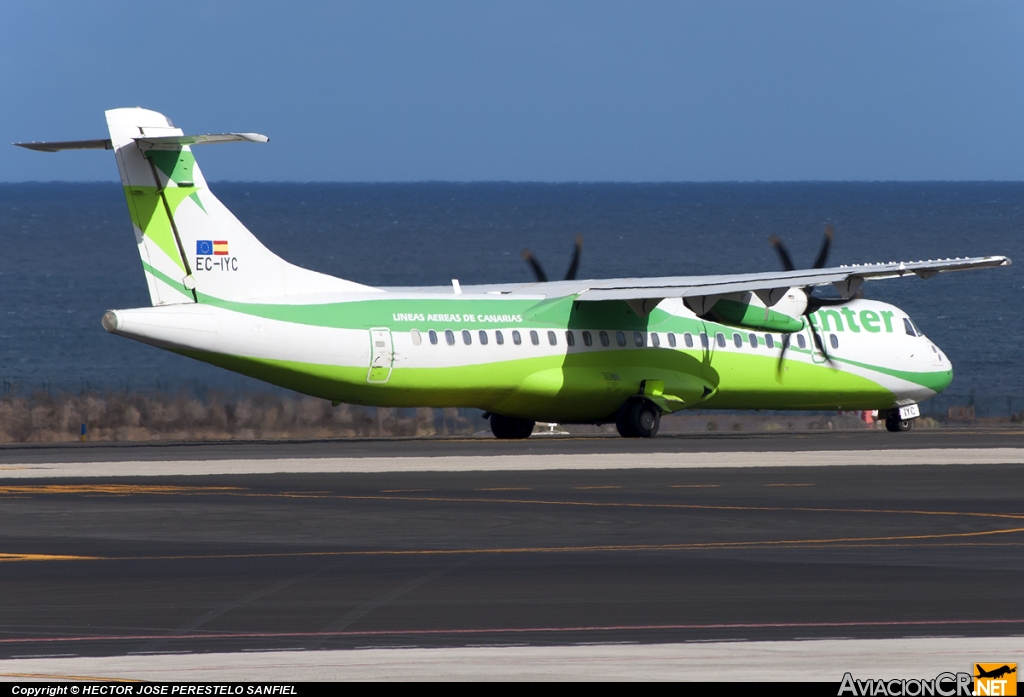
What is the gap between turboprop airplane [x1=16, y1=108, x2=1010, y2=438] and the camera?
3066cm

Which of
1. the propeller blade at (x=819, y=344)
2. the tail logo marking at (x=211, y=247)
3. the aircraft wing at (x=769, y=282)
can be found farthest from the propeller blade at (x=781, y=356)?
the tail logo marking at (x=211, y=247)

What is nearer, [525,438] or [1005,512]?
[1005,512]

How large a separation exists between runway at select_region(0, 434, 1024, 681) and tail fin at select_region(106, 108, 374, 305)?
3.59 meters

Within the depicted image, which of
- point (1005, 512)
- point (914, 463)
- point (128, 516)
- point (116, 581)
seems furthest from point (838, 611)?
point (914, 463)

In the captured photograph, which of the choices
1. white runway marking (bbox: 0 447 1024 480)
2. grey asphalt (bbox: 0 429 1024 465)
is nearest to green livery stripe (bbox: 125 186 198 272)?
grey asphalt (bbox: 0 429 1024 465)

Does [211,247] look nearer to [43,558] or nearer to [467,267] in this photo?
[43,558]

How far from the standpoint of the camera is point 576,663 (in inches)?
472

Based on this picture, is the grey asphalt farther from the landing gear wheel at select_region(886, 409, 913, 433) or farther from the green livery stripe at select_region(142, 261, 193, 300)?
the green livery stripe at select_region(142, 261, 193, 300)

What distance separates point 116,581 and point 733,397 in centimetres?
2319

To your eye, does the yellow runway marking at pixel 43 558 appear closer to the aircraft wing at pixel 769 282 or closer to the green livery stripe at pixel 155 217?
the green livery stripe at pixel 155 217

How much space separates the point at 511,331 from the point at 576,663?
73.2ft

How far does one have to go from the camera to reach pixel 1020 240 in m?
160

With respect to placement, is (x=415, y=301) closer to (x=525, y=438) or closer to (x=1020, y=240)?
(x=525, y=438)

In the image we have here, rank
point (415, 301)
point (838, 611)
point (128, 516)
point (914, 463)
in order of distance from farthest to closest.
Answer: point (415, 301) < point (914, 463) < point (128, 516) < point (838, 611)
